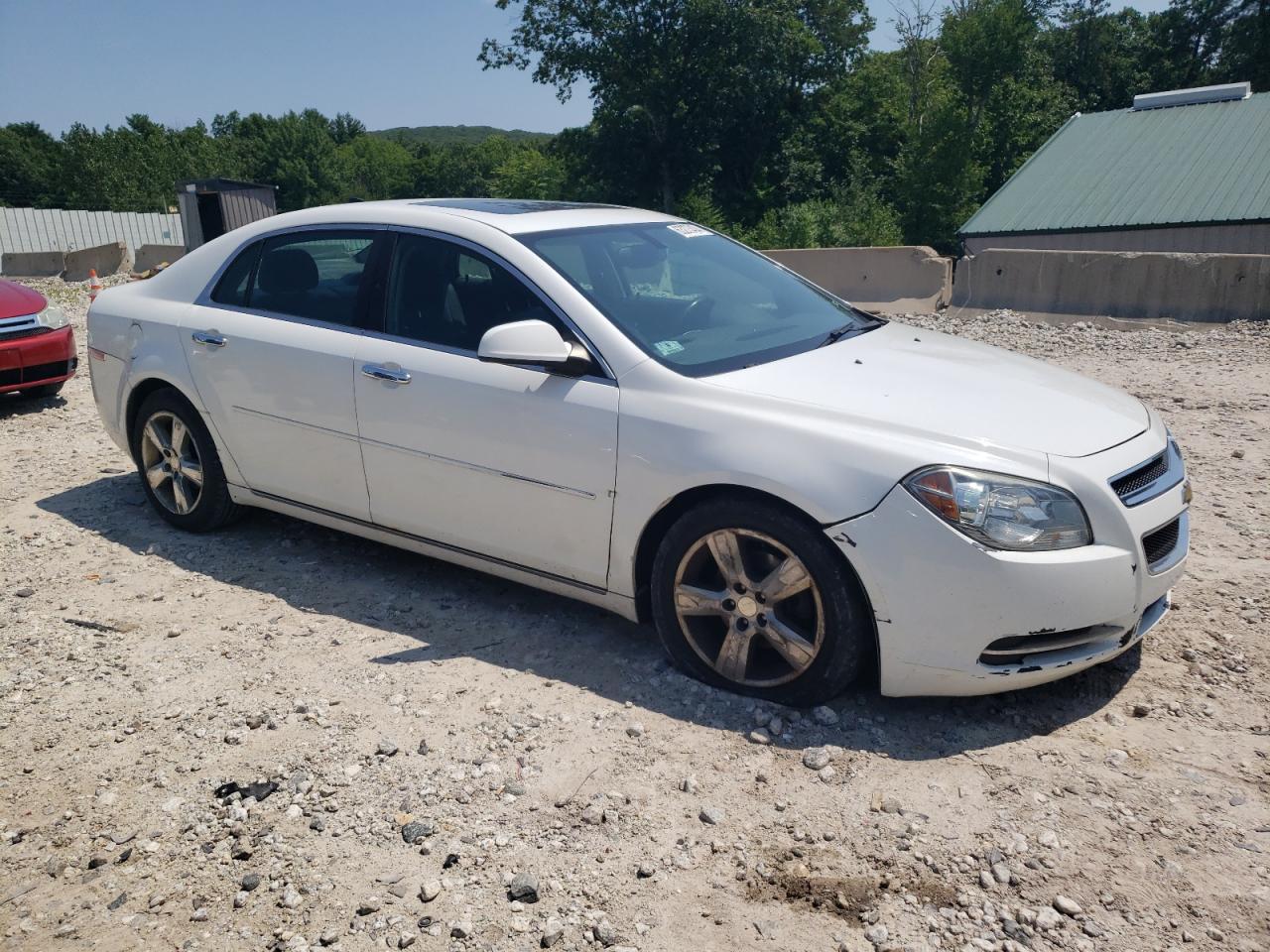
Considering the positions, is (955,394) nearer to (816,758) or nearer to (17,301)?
(816,758)

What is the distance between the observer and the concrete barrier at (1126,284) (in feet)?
34.1

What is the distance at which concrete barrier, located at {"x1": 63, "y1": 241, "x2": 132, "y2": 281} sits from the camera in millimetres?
26156

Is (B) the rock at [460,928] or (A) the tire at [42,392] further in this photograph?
(A) the tire at [42,392]

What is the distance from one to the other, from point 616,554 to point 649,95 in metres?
44.7

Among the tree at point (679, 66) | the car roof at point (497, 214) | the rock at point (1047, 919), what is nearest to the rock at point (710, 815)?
the rock at point (1047, 919)

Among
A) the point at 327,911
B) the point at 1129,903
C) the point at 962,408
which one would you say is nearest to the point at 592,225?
the point at 962,408

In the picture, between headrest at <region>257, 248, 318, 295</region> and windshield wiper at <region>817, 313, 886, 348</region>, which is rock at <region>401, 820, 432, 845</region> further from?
headrest at <region>257, 248, 318, 295</region>

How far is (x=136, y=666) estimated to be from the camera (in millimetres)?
4035

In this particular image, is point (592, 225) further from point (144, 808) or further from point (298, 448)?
point (144, 808)

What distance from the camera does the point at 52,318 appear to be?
8672 mm

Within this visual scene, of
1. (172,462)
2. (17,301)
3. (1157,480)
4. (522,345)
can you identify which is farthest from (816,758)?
(17,301)

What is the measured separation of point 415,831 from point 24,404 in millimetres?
7819

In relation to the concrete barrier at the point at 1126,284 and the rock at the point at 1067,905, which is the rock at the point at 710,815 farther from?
the concrete barrier at the point at 1126,284

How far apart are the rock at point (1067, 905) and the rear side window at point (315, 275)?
347cm
